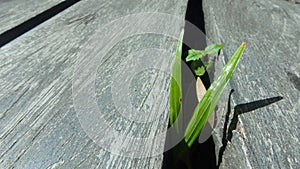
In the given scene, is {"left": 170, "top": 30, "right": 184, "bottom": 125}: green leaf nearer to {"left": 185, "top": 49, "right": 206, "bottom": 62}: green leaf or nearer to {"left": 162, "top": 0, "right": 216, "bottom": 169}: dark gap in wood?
{"left": 162, "top": 0, "right": 216, "bottom": 169}: dark gap in wood

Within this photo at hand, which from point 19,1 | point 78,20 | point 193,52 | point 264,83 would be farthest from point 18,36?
point 264,83

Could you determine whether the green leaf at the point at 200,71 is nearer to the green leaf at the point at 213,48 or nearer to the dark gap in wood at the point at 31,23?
the green leaf at the point at 213,48

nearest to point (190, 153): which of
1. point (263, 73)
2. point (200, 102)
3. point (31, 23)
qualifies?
point (200, 102)

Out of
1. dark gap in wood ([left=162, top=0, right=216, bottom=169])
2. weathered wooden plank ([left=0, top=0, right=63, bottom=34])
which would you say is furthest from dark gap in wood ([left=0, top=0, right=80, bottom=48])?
dark gap in wood ([left=162, top=0, right=216, bottom=169])

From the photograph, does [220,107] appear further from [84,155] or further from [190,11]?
[190,11]

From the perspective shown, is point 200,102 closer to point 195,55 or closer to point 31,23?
point 195,55

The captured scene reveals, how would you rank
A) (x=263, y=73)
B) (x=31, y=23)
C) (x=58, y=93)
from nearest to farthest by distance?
1. (x=58, y=93)
2. (x=263, y=73)
3. (x=31, y=23)

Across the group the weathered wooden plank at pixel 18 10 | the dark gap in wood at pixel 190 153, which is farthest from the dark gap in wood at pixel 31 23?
the dark gap in wood at pixel 190 153
